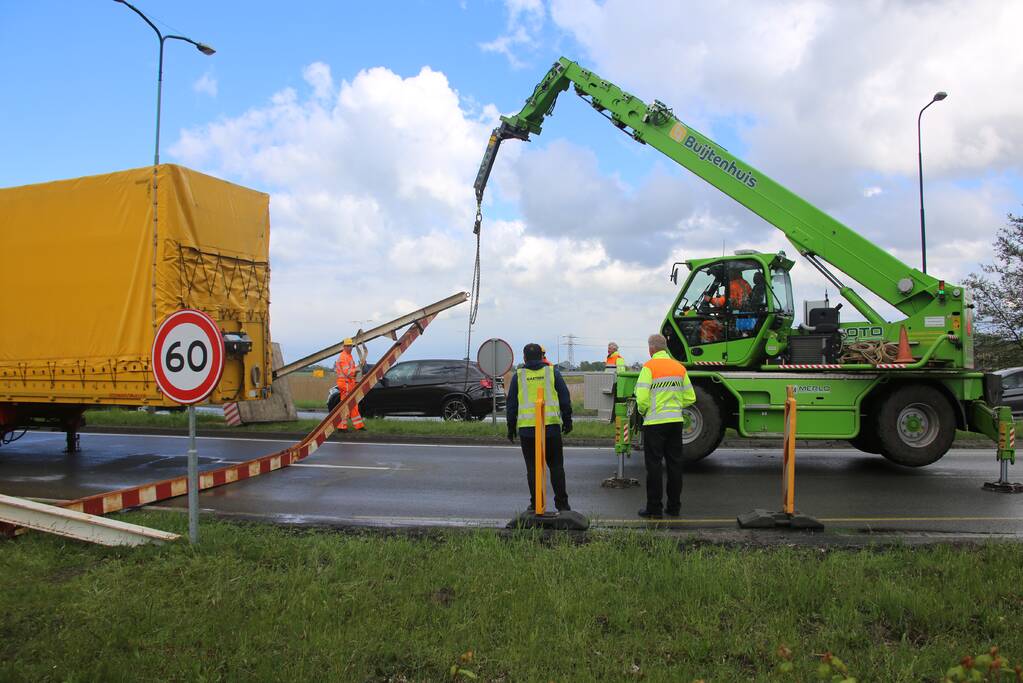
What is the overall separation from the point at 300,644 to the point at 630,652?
173cm

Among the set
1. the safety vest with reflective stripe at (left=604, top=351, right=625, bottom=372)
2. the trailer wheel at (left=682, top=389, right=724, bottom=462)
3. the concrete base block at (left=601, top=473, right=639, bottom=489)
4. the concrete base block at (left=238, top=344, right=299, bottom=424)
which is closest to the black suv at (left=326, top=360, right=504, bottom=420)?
the concrete base block at (left=238, top=344, right=299, bottom=424)

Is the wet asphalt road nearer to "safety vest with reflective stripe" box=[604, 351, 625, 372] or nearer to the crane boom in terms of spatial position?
the crane boom

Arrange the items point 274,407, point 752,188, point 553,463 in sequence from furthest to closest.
Answer: point 274,407
point 752,188
point 553,463

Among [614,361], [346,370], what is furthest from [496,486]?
[614,361]

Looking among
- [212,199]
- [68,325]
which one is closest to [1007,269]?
[212,199]

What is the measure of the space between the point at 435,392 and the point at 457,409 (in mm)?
780

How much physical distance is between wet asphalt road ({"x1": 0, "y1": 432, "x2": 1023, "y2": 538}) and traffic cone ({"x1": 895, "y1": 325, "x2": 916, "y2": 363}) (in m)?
1.55

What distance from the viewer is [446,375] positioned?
67.5 feet

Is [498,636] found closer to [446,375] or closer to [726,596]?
[726,596]

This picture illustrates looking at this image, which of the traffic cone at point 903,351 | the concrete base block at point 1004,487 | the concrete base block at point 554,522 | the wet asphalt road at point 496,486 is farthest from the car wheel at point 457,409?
the concrete base block at point 554,522

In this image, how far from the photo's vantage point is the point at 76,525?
5988mm

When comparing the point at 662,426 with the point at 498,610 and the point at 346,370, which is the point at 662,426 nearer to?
the point at 498,610

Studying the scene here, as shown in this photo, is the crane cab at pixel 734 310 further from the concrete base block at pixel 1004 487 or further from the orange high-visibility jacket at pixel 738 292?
the concrete base block at pixel 1004 487

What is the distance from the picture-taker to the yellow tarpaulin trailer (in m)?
9.71
